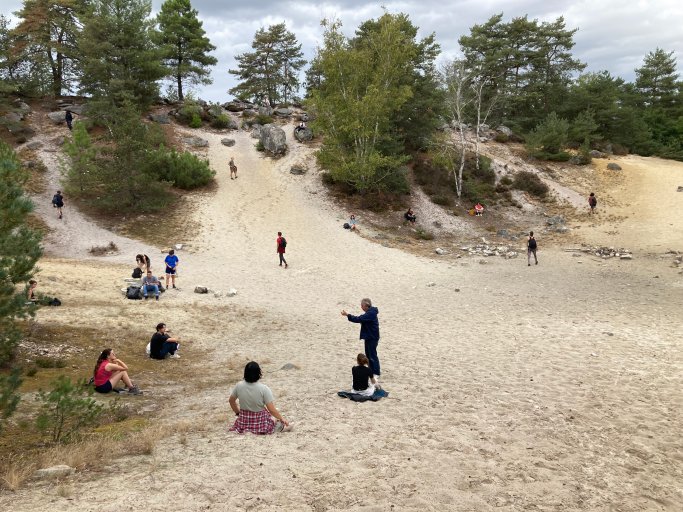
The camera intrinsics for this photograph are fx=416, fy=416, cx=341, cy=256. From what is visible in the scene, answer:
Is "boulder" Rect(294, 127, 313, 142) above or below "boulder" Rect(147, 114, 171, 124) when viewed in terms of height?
below

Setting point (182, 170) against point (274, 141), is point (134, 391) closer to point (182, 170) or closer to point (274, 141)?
point (182, 170)

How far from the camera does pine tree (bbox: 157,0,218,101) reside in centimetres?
4497

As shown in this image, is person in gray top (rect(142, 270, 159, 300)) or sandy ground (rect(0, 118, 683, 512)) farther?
person in gray top (rect(142, 270, 159, 300))

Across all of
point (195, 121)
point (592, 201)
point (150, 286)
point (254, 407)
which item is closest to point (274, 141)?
point (195, 121)

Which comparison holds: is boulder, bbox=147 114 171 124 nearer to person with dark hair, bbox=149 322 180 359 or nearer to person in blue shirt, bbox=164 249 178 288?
person in blue shirt, bbox=164 249 178 288

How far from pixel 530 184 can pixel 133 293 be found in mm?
34398

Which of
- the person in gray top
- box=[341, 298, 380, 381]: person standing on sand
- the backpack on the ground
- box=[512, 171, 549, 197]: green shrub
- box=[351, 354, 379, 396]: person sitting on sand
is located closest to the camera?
box=[351, 354, 379, 396]: person sitting on sand

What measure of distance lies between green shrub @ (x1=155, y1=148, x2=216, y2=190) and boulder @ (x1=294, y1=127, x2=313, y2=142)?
12475mm

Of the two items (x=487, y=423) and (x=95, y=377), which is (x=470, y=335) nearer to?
(x=487, y=423)

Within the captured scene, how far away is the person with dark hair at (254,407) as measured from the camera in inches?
261

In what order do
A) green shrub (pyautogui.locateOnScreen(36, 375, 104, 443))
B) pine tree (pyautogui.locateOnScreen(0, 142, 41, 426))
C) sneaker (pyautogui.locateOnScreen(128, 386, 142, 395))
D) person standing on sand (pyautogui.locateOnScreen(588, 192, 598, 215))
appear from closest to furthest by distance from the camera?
green shrub (pyautogui.locateOnScreen(36, 375, 104, 443)) → pine tree (pyautogui.locateOnScreen(0, 142, 41, 426)) → sneaker (pyautogui.locateOnScreen(128, 386, 142, 395)) → person standing on sand (pyautogui.locateOnScreen(588, 192, 598, 215))

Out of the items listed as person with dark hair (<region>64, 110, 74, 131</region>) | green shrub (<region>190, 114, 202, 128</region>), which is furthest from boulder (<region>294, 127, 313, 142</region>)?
person with dark hair (<region>64, 110, 74, 131</region>)

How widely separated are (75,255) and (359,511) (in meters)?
23.2

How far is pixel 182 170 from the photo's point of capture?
104 feet
